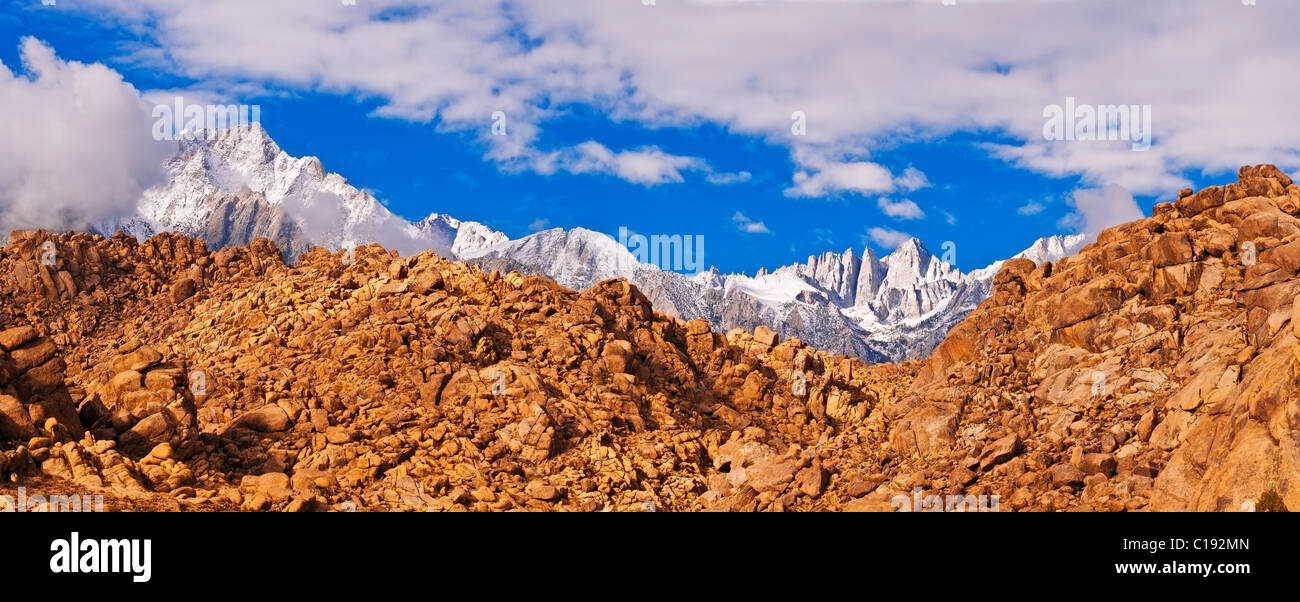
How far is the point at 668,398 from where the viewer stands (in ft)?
180

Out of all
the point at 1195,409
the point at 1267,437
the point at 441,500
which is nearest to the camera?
the point at 1267,437

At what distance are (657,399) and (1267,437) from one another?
3041 cm

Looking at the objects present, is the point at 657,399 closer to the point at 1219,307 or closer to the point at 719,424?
the point at 719,424

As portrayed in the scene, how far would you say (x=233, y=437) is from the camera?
141 feet

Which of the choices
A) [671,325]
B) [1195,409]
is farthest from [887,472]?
[671,325]

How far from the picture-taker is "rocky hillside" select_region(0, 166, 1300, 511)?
113ft

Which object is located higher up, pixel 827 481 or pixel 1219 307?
pixel 1219 307

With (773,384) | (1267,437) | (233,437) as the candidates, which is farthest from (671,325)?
(1267,437)

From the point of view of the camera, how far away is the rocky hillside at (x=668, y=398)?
113 feet

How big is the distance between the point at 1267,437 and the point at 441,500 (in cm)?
2815

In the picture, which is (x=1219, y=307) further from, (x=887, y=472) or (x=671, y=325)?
(x=671, y=325)
